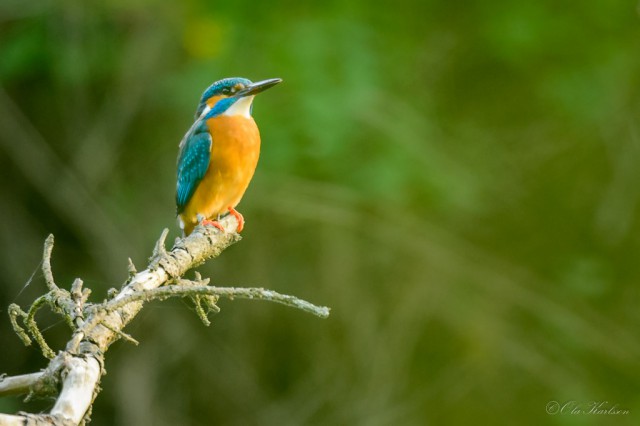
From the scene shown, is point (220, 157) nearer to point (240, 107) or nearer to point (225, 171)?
point (225, 171)

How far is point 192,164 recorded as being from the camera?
3.81m

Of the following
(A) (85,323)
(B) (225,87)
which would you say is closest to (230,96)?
(B) (225,87)

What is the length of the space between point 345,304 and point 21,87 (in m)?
2.16

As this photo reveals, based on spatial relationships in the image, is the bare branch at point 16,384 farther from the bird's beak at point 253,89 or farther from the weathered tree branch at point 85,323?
the bird's beak at point 253,89

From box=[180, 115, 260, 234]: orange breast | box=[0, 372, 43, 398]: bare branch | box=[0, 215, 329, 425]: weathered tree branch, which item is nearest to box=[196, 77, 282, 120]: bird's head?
box=[180, 115, 260, 234]: orange breast

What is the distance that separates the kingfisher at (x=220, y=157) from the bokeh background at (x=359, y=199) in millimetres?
555

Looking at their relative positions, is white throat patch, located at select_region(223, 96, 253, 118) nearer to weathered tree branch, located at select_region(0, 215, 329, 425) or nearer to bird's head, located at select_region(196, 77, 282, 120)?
bird's head, located at select_region(196, 77, 282, 120)

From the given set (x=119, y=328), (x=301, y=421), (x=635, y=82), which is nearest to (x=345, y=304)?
(x=301, y=421)

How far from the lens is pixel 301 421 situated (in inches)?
207

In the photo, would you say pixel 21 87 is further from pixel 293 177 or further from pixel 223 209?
pixel 223 209

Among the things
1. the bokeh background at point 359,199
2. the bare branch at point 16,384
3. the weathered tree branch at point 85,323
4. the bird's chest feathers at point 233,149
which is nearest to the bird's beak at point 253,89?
the bird's chest feathers at point 233,149

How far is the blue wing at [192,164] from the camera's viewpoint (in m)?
3.75

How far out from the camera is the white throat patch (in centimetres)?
393

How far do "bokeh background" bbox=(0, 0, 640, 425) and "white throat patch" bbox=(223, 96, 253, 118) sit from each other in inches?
20.9
